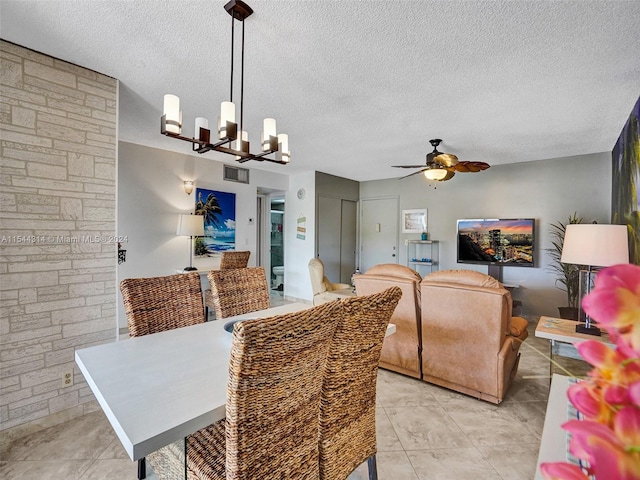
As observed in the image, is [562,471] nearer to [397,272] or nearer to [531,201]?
[397,272]

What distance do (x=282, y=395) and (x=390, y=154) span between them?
4.19 metres

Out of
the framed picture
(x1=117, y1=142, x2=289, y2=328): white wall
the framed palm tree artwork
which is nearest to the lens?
(x1=117, y1=142, x2=289, y2=328): white wall

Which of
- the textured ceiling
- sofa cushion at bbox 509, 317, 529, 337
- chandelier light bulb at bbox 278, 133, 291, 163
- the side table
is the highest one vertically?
the textured ceiling

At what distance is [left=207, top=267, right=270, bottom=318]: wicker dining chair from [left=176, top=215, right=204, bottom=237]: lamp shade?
2.37m

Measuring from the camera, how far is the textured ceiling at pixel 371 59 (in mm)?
1716

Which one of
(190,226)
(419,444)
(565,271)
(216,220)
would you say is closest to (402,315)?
(419,444)

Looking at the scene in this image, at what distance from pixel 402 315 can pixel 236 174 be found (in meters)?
3.80

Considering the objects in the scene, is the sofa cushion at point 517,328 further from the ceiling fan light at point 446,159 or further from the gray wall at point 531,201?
the gray wall at point 531,201

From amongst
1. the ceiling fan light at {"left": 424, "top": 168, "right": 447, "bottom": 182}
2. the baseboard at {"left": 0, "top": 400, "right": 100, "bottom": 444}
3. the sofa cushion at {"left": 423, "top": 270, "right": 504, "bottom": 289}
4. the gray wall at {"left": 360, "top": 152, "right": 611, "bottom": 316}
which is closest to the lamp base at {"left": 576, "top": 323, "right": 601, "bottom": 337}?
the sofa cushion at {"left": 423, "top": 270, "right": 504, "bottom": 289}

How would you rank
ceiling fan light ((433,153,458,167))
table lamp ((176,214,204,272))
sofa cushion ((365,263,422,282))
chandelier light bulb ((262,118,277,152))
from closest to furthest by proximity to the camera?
1. chandelier light bulb ((262,118,277,152))
2. sofa cushion ((365,263,422,282))
3. ceiling fan light ((433,153,458,167))
4. table lamp ((176,214,204,272))

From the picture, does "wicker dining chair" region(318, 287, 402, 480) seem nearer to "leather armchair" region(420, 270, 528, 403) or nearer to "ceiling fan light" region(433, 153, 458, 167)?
A: "leather armchair" region(420, 270, 528, 403)

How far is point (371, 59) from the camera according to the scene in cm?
215

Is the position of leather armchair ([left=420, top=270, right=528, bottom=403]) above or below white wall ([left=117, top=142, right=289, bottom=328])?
below

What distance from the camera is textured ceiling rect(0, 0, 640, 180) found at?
1716 millimetres
